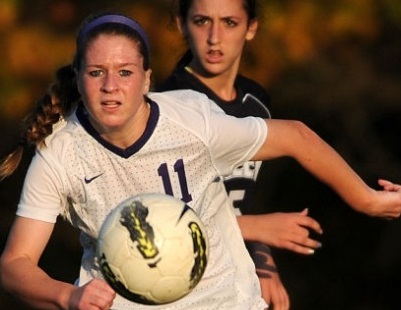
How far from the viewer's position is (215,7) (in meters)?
7.47

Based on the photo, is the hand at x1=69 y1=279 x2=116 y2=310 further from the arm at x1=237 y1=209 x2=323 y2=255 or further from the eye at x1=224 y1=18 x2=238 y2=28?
the eye at x1=224 y1=18 x2=238 y2=28

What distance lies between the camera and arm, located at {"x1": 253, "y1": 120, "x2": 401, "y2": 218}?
21.2 feet

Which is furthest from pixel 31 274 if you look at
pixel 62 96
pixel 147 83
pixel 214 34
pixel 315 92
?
pixel 315 92

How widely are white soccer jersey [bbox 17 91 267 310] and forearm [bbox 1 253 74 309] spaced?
186mm

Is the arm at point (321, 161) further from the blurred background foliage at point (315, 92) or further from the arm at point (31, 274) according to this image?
the blurred background foliage at point (315, 92)

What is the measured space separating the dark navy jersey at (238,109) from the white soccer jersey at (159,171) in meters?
0.74

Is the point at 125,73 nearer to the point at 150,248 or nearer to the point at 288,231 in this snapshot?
the point at 150,248

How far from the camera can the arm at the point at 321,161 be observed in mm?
6453

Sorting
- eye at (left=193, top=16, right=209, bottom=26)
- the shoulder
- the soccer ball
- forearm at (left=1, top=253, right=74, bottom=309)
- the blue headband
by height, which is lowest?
forearm at (left=1, top=253, right=74, bottom=309)

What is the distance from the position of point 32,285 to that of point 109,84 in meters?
0.70

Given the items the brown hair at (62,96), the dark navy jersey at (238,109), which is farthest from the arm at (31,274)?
the dark navy jersey at (238,109)

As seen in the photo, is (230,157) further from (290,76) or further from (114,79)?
(290,76)

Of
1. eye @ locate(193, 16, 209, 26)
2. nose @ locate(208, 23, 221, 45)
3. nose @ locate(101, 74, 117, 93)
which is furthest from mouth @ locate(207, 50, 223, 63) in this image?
nose @ locate(101, 74, 117, 93)

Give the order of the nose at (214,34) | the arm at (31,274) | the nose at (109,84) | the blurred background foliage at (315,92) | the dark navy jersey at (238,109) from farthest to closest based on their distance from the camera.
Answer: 1. the blurred background foliage at (315,92)
2. the nose at (214,34)
3. the dark navy jersey at (238,109)
4. the nose at (109,84)
5. the arm at (31,274)
